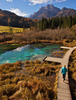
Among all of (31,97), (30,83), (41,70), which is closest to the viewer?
(31,97)

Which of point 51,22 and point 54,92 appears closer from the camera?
point 54,92

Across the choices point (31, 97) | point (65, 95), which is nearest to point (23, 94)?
point (31, 97)

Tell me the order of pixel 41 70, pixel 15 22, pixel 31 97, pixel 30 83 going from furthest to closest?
pixel 15 22 < pixel 41 70 < pixel 30 83 < pixel 31 97

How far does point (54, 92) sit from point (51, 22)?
66353 millimetres

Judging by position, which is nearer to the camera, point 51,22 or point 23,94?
point 23,94

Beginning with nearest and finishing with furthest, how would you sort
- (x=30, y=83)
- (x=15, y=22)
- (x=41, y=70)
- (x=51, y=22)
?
1. (x=30, y=83)
2. (x=41, y=70)
3. (x=51, y=22)
4. (x=15, y=22)

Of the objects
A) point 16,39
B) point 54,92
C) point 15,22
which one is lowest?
point 54,92

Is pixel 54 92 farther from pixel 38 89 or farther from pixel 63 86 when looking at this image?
pixel 38 89

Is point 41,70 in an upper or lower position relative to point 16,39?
lower

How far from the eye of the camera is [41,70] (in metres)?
11.9

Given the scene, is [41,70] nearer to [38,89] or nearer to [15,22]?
[38,89]

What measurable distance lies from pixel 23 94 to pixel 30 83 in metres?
1.79

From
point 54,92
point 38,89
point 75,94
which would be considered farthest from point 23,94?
point 75,94

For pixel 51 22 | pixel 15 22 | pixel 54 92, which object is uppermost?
pixel 15 22
